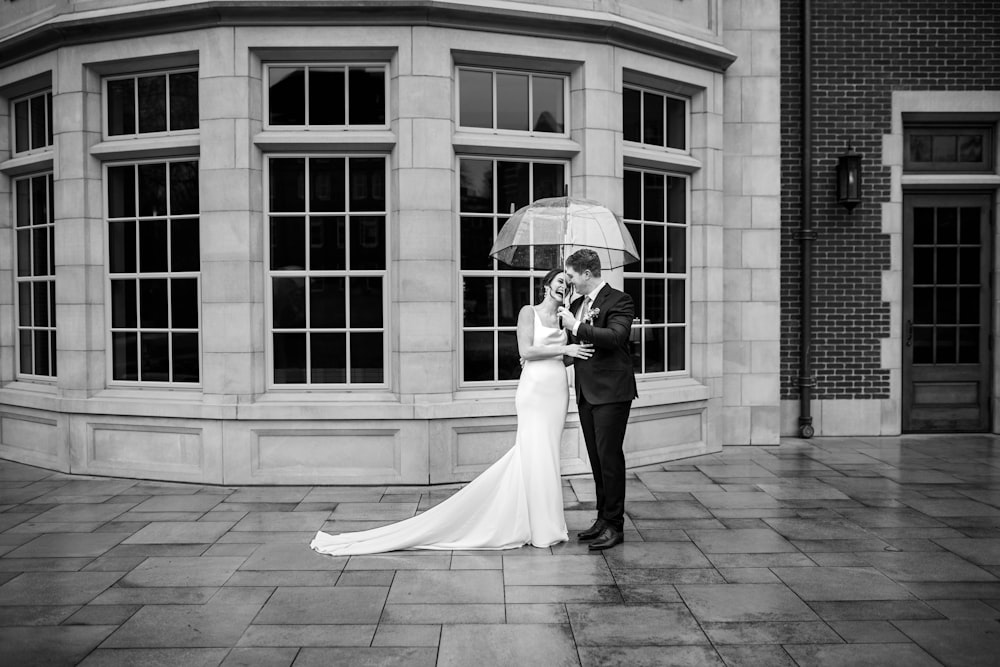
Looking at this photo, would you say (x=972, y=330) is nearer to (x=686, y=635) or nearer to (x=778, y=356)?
(x=778, y=356)

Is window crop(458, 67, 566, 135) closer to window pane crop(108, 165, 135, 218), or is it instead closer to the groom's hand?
the groom's hand

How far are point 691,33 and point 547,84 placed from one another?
6.30ft

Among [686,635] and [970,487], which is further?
[970,487]

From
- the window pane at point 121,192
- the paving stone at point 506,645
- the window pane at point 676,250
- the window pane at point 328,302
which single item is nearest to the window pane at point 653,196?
the window pane at point 676,250

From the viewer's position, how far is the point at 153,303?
8.46 m

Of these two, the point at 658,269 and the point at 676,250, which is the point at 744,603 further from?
the point at 676,250

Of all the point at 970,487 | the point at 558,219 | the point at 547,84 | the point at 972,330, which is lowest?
the point at 970,487

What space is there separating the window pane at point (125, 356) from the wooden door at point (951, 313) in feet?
28.4

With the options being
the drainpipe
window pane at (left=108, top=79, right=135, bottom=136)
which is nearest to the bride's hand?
window pane at (left=108, top=79, right=135, bottom=136)

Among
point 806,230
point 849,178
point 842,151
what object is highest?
point 842,151

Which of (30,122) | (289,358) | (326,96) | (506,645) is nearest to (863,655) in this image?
(506,645)

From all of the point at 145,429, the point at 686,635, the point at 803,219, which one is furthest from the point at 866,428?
the point at 145,429

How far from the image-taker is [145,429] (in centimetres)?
826

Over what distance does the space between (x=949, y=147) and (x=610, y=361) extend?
7218 mm
